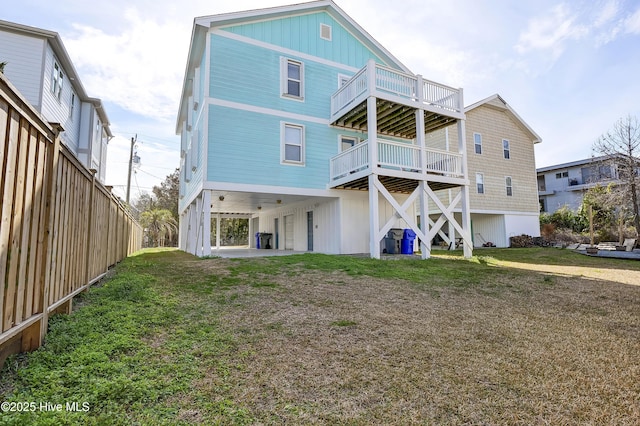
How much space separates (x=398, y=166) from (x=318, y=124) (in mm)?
3762

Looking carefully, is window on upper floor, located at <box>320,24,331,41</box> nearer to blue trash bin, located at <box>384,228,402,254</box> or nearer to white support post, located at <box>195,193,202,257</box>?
white support post, located at <box>195,193,202,257</box>

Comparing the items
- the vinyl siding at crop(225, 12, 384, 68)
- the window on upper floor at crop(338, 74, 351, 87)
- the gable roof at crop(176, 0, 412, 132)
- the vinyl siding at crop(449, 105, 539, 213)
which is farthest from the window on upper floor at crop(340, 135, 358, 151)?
the vinyl siding at crop(449, 105, 539, 213)

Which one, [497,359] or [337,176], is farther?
[337,176]

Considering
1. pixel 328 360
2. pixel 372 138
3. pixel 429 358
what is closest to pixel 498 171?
pixel 372 138

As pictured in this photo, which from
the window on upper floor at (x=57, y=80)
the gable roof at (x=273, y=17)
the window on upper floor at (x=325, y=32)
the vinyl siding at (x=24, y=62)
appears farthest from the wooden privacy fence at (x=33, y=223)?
the window on upper floor at (x=57, y=80)

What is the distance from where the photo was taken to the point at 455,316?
4.10 m

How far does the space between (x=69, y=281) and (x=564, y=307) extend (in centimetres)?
642

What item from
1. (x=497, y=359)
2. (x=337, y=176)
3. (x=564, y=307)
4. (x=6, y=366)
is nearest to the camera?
(x=6, y=366)

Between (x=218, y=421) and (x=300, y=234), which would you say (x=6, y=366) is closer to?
(x=218, y=421)

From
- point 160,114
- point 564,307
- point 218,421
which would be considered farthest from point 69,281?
point 160,114

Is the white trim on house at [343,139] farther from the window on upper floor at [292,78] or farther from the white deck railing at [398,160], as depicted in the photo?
the window on upper floor at [292,78]

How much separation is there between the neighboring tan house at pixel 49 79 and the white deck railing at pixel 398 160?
29.4 ft

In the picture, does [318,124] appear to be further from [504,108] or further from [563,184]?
[563,184]

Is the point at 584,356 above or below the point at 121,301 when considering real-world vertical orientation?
below
